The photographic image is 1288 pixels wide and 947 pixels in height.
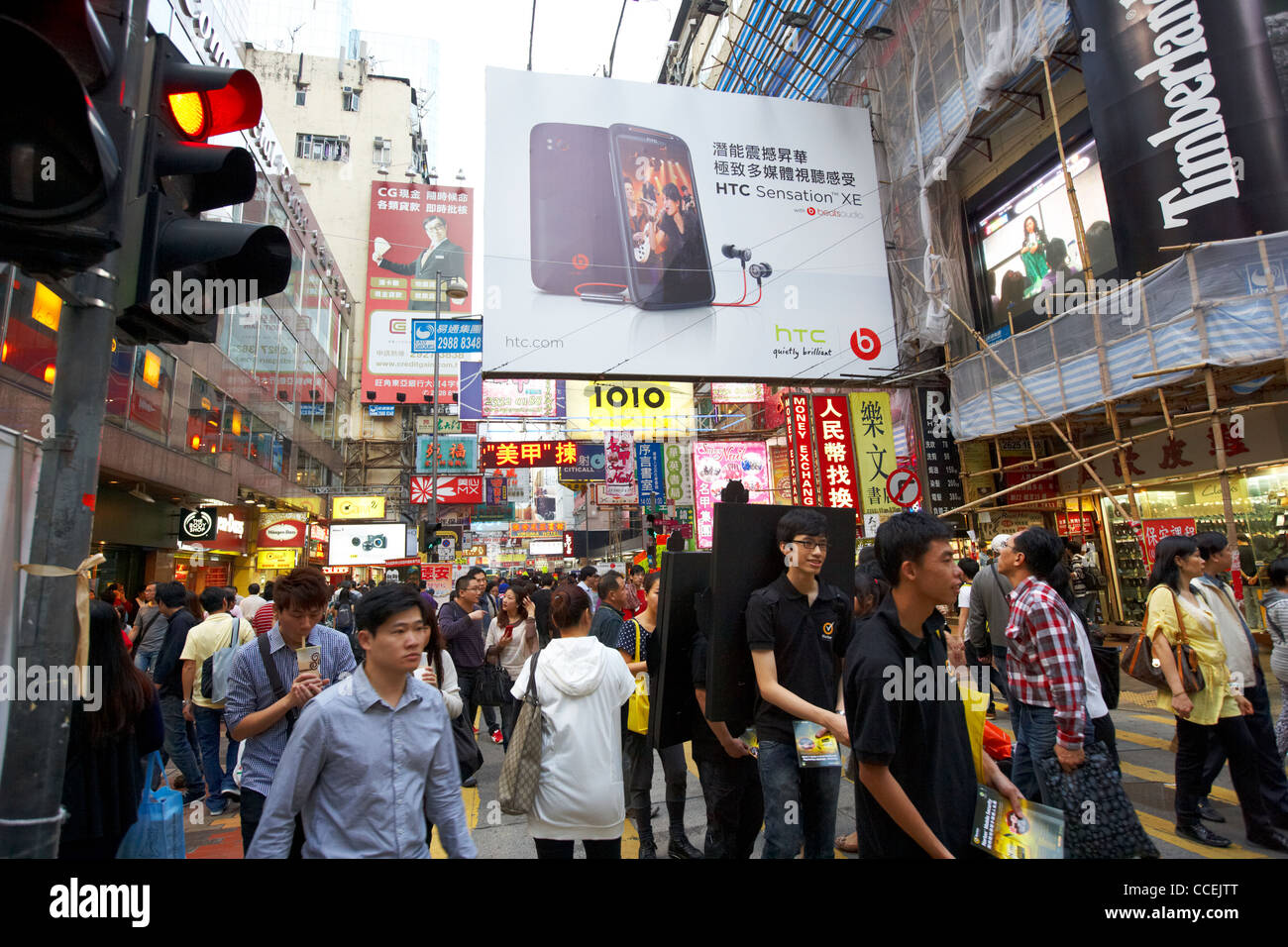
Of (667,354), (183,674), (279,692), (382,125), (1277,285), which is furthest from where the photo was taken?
(382,125)

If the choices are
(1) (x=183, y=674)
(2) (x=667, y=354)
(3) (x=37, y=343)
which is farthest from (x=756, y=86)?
(1) (x=183, y=674)

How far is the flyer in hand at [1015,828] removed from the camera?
75.0 inches

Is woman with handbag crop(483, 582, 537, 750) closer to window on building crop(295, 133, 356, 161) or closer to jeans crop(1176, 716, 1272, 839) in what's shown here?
jeans crop(1176, 716, 1272, 839)

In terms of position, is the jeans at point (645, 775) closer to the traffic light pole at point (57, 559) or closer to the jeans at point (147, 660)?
the traffic light pole at point (57, 559)

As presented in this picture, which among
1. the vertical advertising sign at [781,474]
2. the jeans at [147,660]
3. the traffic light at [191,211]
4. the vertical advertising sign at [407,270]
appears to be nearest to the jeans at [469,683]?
the jeans at [147,660]

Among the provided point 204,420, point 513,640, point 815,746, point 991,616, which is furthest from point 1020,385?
point 204,420

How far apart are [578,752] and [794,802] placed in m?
0.97

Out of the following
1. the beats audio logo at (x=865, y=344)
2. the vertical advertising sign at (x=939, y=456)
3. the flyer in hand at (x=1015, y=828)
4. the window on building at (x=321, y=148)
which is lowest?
the flyer in hand at (x=1015, y=828)

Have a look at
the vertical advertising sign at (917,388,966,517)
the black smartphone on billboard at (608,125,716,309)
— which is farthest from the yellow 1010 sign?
the vertical advertising sign at (917,388,966,517)

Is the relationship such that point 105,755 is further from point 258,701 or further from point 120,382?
point 120,382

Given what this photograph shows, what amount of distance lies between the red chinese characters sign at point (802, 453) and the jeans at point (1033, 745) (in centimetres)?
827

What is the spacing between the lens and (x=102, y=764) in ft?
9.00

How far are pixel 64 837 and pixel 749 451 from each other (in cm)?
1512

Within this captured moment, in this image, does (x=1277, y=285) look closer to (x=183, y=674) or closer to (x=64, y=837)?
(x=64, y=837)
